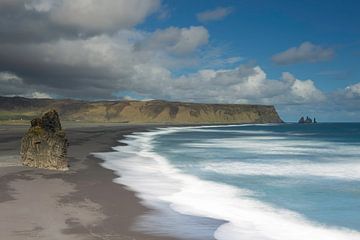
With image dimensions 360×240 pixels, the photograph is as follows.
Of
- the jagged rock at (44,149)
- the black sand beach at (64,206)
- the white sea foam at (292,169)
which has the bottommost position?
the white sea foam at (292,169)

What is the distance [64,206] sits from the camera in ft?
41.8

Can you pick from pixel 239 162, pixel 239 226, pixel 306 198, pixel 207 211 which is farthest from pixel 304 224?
pixel 239 162

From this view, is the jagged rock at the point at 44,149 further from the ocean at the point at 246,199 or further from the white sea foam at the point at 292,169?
the white sea foam at the point at 292,169

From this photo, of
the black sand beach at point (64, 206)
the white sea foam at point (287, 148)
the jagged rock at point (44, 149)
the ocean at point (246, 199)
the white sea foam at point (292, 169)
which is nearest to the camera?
the black sand beach at point (64, 206)

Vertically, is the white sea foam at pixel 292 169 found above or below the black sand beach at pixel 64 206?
below

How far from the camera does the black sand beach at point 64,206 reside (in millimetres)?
9875

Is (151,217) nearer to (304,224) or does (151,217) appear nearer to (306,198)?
(304,224)

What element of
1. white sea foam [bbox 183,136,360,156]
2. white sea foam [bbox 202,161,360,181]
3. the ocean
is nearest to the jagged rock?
the ocean

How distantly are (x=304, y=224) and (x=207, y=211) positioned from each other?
9.22 ft

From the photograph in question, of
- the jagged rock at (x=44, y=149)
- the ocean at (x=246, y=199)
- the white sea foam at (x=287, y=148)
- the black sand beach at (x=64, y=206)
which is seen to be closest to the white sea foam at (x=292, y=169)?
the ocean at (x=246, y=199)

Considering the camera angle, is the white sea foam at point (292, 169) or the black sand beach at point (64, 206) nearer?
the black sand beach at point (64, 206)

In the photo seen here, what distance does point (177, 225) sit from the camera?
36.3 feet

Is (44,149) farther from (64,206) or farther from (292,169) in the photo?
(292,169)

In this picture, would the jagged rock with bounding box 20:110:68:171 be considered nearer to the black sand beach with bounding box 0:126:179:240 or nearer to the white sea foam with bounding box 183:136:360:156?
the black sand beach with bounding box 0:126:179:240
